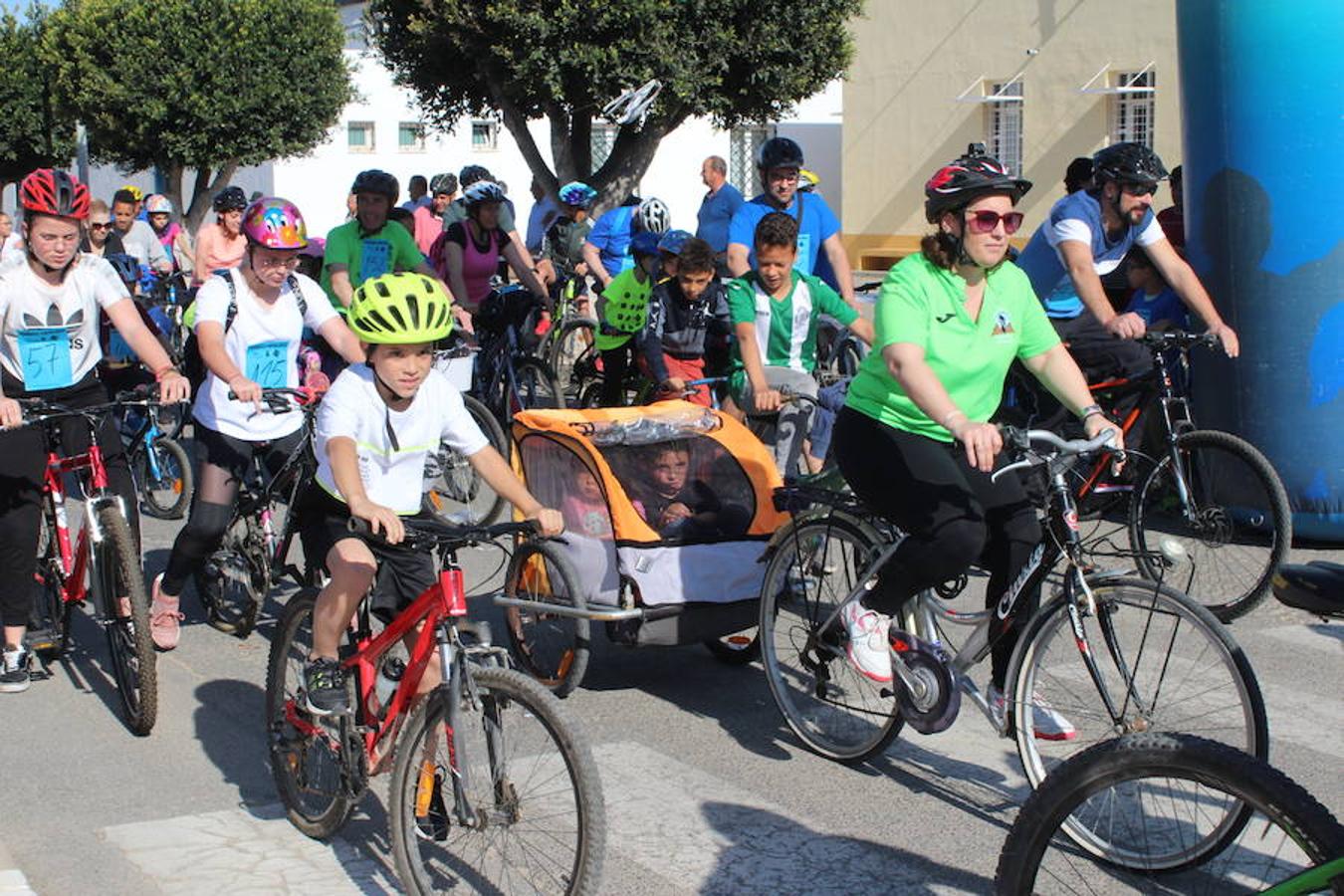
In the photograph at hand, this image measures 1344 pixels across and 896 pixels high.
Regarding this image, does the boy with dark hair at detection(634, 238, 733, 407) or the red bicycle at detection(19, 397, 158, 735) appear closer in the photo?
the red bicycle at detection(19, 397, 158, 735)

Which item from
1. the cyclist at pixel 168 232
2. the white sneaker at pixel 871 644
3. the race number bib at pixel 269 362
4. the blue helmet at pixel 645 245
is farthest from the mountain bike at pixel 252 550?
the cyclist at pixel 168 232

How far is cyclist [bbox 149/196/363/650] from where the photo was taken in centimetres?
680

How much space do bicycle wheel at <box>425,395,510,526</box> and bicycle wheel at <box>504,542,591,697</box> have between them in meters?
2.77

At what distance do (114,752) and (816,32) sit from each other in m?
22.2

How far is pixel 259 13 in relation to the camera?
4016cm

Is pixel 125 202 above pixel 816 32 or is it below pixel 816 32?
below

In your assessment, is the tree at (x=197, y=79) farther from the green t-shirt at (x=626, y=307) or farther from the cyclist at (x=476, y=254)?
the green t-shirt at (x=626, y=307)

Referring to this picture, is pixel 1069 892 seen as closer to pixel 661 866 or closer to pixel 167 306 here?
pixel 661 866

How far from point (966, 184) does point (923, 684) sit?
151cm

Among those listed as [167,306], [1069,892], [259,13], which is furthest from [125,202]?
[259,13]

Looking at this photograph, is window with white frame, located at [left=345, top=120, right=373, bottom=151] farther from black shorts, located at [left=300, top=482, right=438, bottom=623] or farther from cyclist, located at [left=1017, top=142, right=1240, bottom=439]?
black shorts, located at [left=300, top=482, right=438, bottom=623]

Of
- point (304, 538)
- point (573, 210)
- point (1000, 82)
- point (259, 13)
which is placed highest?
point (259, 13)

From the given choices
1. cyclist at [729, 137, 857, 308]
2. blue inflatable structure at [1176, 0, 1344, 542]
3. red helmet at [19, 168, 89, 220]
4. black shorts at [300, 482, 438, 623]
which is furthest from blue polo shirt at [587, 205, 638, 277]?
black shorts at [300, 482, 438, 623]

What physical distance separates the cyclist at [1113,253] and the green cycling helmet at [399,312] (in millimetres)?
3901
